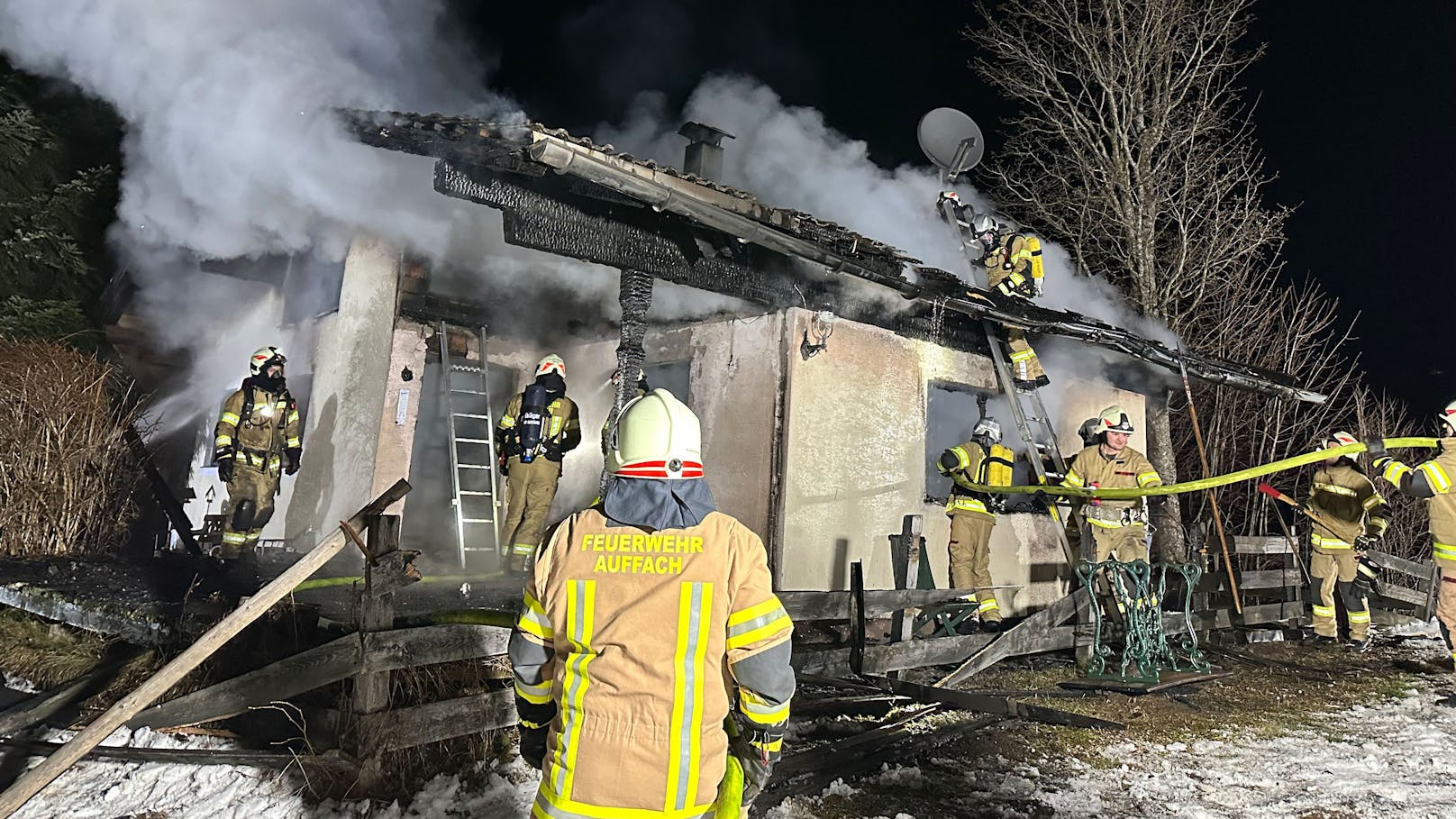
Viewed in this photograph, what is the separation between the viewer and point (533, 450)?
23.5 feet

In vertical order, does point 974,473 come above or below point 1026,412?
below

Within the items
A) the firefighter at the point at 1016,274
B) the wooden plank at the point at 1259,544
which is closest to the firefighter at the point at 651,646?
the firefighter at the point at 1016,274

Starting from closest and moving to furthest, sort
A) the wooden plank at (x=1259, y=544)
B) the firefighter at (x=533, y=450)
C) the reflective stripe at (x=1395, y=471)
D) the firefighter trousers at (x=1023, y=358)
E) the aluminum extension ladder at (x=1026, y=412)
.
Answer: the reflective stripe at (x=1395, y=471) < the firefighter at (x=533, y=450) < the aluminum extension ladder at (x=1026, y=412) < the wooden plank at (x=1259, y=544) < the firefighter trousers at (x=1023, y=358)

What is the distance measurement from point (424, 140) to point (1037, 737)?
519 cm

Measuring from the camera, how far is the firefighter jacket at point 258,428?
24.1 ft

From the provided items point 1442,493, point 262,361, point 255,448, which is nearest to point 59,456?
point 255,448

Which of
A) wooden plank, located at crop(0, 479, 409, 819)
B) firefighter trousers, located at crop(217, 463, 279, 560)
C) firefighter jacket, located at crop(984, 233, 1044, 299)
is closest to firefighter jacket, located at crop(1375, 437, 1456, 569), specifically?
firefighter jacket, located at crop(984, 233, 1044, 299)

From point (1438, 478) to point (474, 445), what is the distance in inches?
A: 321

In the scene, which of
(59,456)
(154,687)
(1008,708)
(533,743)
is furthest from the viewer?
(59,456)

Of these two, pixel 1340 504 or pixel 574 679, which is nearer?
pixel 574 679

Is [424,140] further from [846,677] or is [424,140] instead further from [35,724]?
[846,677]

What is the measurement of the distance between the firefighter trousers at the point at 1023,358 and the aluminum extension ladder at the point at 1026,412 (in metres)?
0.12

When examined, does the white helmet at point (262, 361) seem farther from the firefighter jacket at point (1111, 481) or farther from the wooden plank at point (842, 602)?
the firefighter jacket at point (1111, 481)

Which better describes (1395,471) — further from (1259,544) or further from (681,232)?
(681,232)
